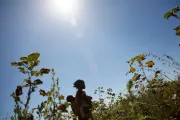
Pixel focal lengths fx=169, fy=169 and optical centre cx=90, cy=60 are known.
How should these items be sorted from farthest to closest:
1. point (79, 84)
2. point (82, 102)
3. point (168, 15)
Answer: point (79, 84) → point (82, 102) → point (168, 15)

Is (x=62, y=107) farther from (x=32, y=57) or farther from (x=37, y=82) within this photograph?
(x=32, y=57)

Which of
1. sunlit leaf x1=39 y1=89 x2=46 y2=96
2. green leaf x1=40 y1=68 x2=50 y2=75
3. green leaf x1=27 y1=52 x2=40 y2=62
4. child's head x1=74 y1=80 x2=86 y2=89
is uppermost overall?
child's head x1=74 y1=80 x2=86 y2=89

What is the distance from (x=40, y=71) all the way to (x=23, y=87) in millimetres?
354

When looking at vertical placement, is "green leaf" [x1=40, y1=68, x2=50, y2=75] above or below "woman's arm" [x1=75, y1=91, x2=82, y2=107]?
below

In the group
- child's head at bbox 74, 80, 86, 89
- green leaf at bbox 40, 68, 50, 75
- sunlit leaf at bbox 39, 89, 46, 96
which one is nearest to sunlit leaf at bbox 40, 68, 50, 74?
green leaf at bbox 40, 68, 50, 75

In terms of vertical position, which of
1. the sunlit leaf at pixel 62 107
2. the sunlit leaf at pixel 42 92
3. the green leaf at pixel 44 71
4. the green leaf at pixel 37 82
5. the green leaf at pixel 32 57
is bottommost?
the sunlit leaf at pixel 62 107

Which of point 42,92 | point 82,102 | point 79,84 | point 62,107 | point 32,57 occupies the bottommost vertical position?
point 62,107

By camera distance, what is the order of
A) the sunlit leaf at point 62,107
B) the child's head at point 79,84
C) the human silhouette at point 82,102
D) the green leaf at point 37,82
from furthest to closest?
the child's head at point 79,84 < the human silhouette at point 82,102 < the green leaf at point 37,82 < the sunlit leaf at point 62,107

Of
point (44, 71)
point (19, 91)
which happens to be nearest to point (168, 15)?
point (44, 71)

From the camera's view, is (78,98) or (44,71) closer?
(44,71)

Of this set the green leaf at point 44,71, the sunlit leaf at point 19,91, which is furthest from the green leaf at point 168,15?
the sunlit leaf at point 19,91

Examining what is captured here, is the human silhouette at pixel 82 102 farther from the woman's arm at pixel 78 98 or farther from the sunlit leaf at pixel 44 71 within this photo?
the sunlit leaf at pixel 44 71

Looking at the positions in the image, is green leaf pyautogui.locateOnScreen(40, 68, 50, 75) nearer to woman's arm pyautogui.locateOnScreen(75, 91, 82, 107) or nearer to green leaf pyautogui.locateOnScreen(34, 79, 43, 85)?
green leaf pyautogui.locateOnScreen(34, 79, 43, 85)

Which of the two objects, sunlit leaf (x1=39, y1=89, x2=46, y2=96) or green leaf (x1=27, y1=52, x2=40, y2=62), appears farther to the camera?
green leaf (x1=27, y1=52, x2=40, y2=62)
